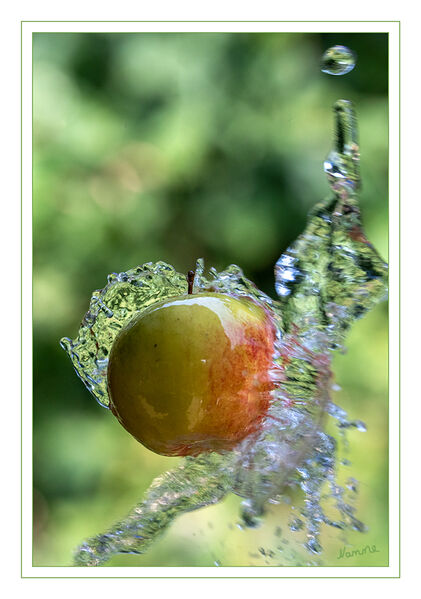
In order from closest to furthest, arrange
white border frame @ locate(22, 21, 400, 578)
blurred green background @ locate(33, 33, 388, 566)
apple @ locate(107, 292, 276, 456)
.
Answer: apple @ locate(107, 292, 276, 456) < white border frame @ locate(22, 21, 400, 578) < blurred green background @ locate(33, 33, 388, 566)

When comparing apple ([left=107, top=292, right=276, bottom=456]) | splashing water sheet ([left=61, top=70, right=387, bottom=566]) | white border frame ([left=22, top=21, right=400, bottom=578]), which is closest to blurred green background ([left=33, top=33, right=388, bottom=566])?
white border frame ([left=22, top=21, right=400, bottom=578])

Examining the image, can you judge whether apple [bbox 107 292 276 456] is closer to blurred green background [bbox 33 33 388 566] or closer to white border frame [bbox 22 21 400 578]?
white border frame [bbox 22 21 400 578]
